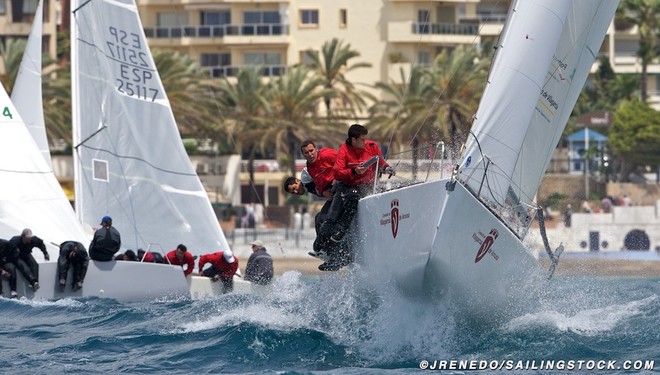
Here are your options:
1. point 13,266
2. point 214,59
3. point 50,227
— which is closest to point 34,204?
point 50,227

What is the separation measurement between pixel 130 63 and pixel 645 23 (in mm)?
46072

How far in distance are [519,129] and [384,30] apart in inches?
2086

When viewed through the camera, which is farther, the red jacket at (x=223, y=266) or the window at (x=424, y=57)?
the window at (x=424, y=57)

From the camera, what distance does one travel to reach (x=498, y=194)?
1603 cm

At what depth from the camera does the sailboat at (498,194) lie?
1470cm

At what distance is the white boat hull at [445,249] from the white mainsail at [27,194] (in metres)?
10.5

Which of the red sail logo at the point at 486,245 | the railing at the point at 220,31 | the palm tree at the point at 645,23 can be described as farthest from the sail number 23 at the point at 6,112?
the palm tree at the point at 645,23

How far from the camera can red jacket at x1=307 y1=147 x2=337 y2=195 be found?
637 inches

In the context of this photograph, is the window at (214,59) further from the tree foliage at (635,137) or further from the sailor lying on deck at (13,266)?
the sailor lying on deck at (13,266)

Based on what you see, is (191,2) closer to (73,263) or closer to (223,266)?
(223,266)

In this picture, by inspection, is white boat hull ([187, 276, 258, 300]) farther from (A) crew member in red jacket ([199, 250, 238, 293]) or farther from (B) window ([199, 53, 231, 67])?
(B) window ([199, 53, 231, 67])

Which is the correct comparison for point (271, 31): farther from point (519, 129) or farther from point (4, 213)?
point (519, 129)

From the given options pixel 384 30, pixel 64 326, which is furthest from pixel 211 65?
pixel 64 326

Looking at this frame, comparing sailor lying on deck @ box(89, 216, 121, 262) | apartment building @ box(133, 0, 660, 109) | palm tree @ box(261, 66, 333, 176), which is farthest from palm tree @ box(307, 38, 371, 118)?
sailor lying on deck @ box(89, 216, 121, 262)
